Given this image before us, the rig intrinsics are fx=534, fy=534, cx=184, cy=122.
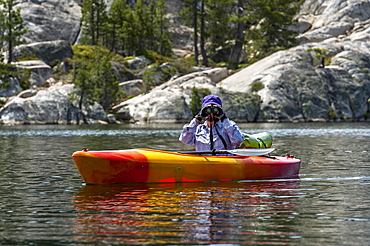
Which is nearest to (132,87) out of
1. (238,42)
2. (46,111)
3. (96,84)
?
(96,84)

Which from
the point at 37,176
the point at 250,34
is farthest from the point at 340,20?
the point at 37,176

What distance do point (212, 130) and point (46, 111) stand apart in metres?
54.2

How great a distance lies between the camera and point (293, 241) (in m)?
7.27

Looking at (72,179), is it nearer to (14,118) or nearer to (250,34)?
(14,118)

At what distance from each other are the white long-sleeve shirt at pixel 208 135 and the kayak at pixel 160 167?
0.50 m

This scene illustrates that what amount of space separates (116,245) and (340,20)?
10597 cm

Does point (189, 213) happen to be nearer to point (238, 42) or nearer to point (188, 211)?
point (188, 211)

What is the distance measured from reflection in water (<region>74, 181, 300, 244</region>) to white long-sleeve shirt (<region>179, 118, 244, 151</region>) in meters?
1.16

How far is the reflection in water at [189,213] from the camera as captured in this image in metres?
7.55

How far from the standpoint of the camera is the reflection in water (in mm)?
7551

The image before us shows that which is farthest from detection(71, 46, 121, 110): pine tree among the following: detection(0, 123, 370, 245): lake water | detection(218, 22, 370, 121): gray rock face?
detection(0, 123, 370, 245): lake water

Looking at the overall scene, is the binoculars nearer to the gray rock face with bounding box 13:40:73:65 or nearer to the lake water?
the lake water

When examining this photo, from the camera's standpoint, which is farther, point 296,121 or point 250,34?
point 250,34

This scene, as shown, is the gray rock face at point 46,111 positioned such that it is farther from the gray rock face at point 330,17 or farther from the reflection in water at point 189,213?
the reflection in water at point 189,213
